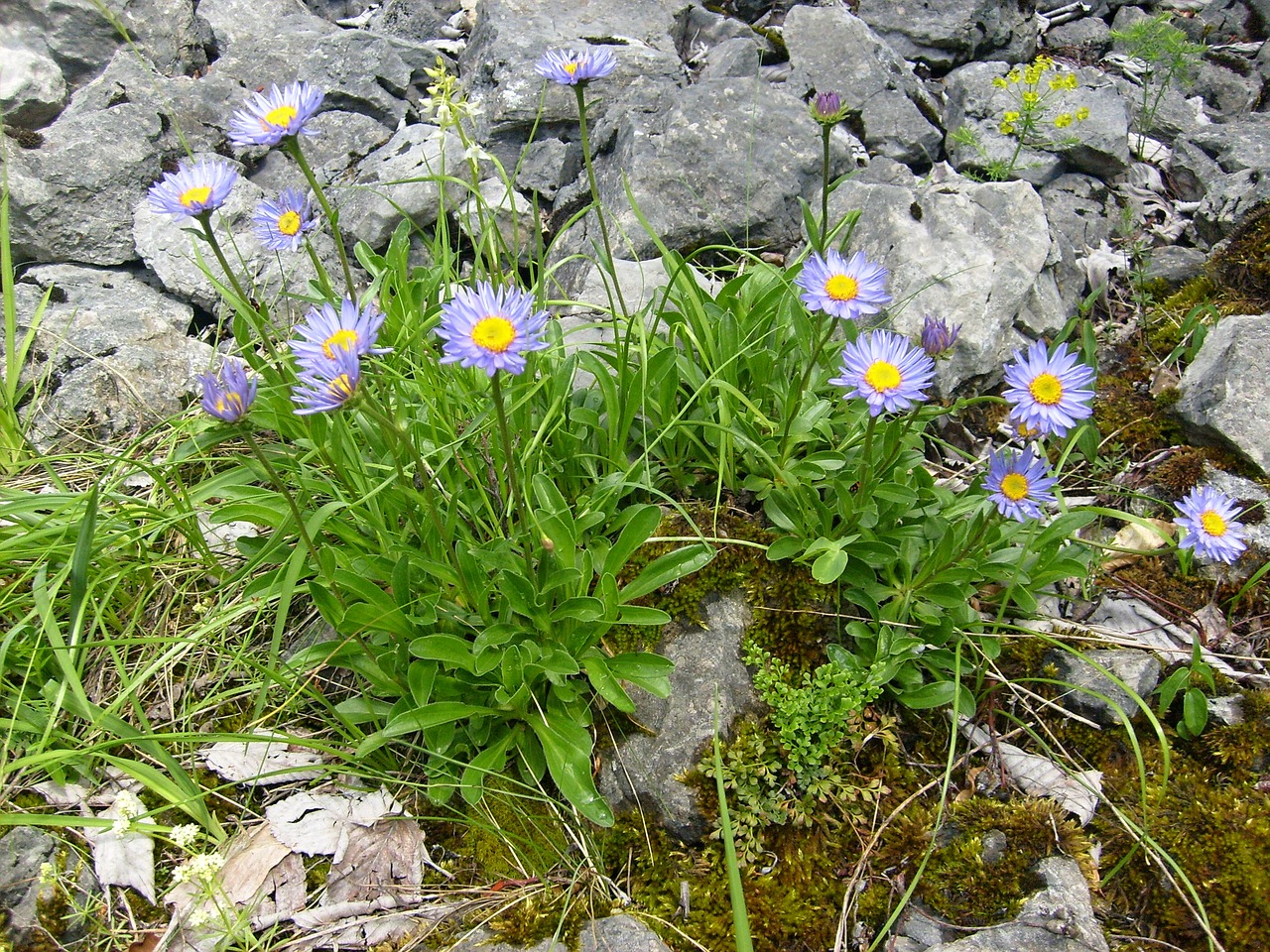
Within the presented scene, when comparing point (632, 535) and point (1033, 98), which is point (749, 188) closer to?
point (1033, 98)

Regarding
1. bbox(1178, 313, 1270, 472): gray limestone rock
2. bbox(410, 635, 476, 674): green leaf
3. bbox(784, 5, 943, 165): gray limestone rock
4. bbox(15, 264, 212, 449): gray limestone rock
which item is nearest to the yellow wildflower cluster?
bbox(784, 5, 943, 165): gray limestone rock

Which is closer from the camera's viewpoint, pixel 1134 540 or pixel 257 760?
pixel 257 760

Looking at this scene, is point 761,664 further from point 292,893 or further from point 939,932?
point 292,893

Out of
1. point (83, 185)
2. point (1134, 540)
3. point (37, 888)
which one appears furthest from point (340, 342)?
point (83, 185)

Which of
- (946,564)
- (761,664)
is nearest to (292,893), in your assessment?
(761,664)

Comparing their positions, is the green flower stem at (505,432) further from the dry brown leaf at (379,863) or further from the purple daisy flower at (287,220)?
the purple daisy flower at (287,220)

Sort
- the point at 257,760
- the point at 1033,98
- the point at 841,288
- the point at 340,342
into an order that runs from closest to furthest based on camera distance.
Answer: the point at 340,342 < the point at 841,288 < the point at 257,760 < the point at 1033,98

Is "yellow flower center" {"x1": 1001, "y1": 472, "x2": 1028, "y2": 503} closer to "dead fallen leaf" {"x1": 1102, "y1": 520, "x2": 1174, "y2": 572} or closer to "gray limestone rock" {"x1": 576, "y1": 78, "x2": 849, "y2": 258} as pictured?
"dead fallen leaf" {"x1": 1102, "y1": 520, "x2": 1174, "y2": 572}
